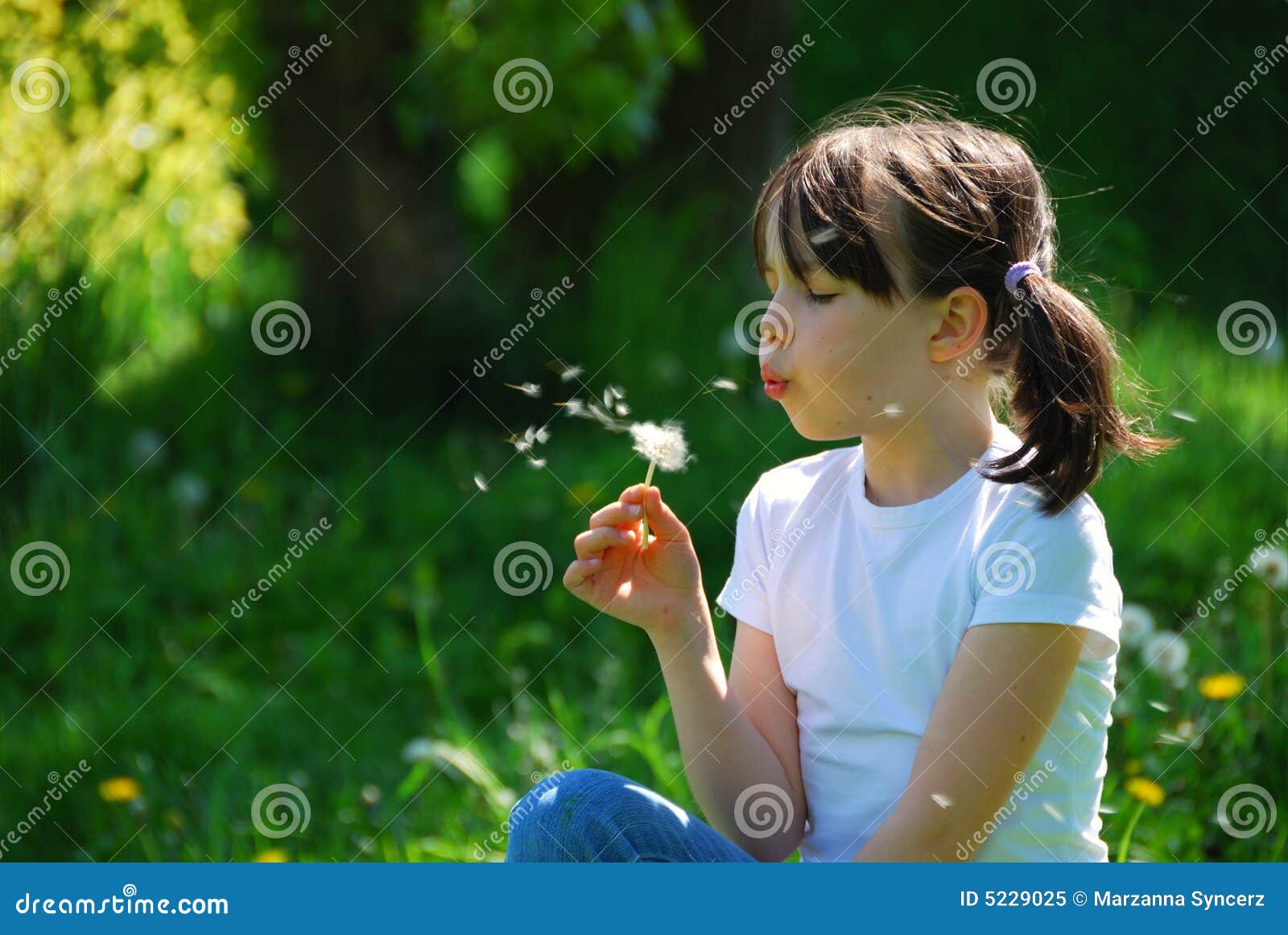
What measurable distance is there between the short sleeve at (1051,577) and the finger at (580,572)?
45cm

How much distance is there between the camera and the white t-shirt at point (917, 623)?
1.49 metres

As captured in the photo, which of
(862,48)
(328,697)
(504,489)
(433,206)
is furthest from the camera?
(862,48)

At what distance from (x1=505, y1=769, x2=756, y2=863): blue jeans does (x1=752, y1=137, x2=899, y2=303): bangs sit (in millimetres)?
653

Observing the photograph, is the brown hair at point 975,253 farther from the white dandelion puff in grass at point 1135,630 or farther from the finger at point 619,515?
the white dandelion puff in grass at point 1135,630

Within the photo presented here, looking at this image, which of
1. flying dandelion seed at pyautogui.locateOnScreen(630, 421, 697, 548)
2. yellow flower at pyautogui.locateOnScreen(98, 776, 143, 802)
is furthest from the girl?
yellow flower at pyautogui.locateOnScreen(98, 776, 143, 802)

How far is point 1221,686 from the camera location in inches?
104

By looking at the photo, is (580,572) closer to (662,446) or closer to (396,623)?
(662,446)

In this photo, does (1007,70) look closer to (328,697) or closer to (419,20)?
(419,20)

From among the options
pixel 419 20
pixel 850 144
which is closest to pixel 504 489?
pixel 419 20

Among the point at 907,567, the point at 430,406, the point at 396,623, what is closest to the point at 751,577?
the point at 907,567

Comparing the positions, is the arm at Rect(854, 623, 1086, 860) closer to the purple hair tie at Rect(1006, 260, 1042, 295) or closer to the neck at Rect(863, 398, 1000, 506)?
the neck at Rect(863, 398, 1000, 506)

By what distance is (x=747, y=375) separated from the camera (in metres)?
4.50

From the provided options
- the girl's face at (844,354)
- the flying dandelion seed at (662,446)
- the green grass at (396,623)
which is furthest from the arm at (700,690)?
the green grass at (396,623)

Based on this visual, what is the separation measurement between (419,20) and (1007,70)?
11.1 feet
